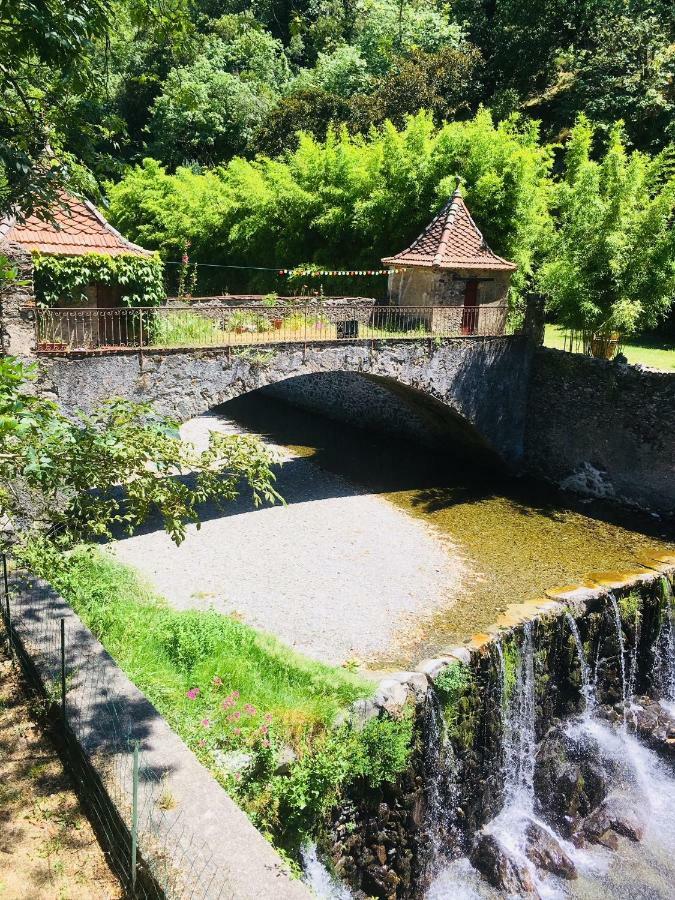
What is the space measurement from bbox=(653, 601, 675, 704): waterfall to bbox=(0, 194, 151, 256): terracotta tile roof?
1189 centimetres

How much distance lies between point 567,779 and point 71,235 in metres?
12.5

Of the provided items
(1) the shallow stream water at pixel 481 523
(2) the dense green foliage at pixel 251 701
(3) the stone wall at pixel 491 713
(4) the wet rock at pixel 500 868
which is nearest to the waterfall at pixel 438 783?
(3) the stone wall at pixel 491 713

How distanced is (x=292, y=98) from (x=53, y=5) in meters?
30.0

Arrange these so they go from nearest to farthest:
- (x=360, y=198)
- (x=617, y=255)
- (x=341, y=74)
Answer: (x=617, y=255) < (x=360, y=198) < (x=341, y=74)

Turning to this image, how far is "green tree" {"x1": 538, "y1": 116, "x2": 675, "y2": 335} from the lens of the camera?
1714 cm

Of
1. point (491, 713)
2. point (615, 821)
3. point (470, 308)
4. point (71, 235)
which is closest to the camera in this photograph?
point (615, 821)

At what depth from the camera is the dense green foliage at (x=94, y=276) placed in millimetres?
12719

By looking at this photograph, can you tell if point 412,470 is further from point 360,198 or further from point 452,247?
point 360,198

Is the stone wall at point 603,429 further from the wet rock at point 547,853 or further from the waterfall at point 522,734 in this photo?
the wet rock at point 547,853

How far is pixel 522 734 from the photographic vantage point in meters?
10.7

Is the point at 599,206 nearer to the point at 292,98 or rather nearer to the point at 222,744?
the point at 222,744

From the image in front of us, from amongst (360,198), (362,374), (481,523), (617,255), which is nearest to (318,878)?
(481,523)

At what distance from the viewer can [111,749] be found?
5758mm

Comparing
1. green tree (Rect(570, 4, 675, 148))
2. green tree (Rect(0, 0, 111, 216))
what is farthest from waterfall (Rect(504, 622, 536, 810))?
green tree (Rect(570, 4, 675, 148))
